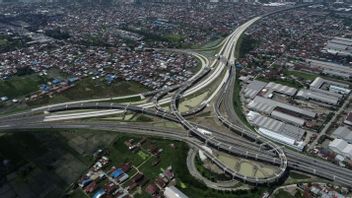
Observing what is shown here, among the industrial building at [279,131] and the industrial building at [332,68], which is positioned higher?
the industrial building at [332,68]

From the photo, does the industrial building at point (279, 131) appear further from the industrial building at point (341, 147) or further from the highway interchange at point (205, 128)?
the industrial building at point (341, 147)

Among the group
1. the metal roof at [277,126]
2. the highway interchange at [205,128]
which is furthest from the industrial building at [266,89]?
the metal roof at [277,126]

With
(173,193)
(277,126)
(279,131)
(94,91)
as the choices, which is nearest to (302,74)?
(277,126)

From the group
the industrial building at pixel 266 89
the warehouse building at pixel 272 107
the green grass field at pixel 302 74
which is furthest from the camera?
the green grass field at pixel 302 74

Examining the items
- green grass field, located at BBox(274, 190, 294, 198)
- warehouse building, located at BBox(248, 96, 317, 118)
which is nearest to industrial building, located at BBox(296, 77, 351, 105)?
warehouse building, located at BBox(248, 96, 317, 118)

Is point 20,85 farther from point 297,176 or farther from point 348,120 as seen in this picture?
point 348,120

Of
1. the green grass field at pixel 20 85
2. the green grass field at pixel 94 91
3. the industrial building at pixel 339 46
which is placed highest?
the industrial building at pixel 339 46

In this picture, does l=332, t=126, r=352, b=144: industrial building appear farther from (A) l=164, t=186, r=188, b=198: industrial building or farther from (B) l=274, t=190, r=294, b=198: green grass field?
(A) l=164, t=186, r=188, b=198: industrial building
